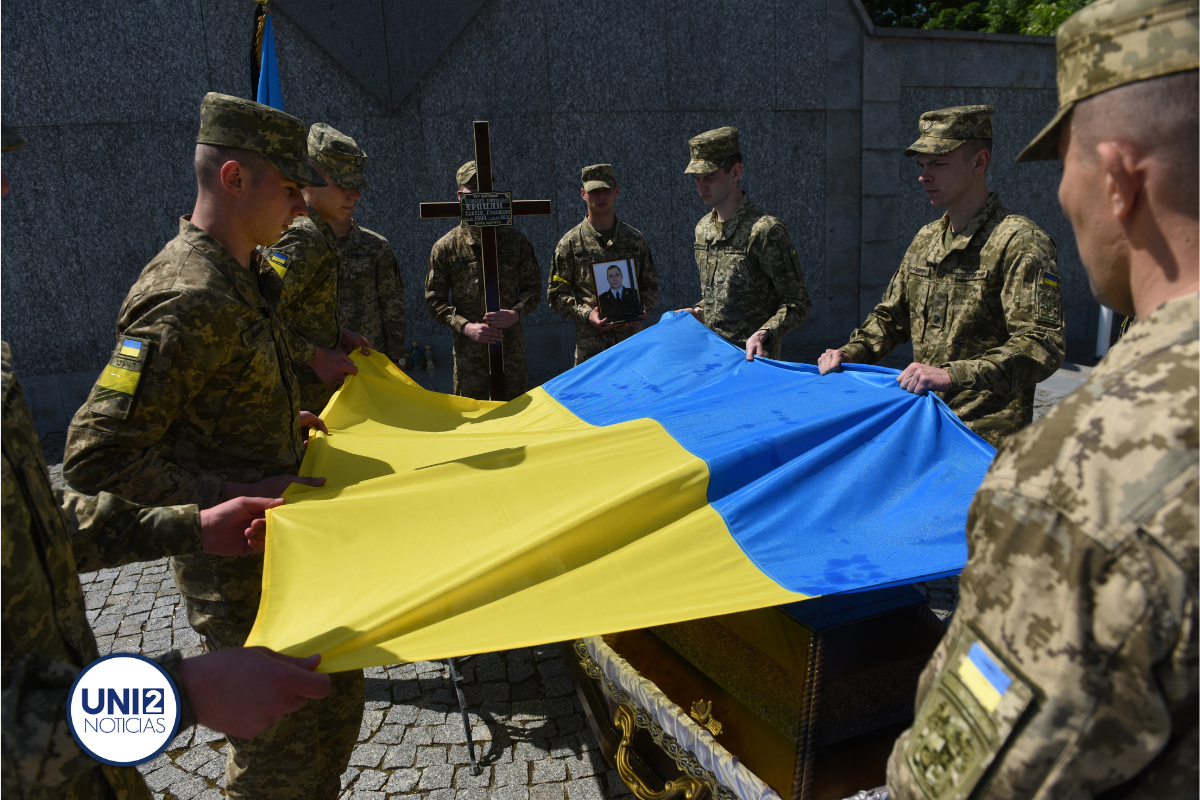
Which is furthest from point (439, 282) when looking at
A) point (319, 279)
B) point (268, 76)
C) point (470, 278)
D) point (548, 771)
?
point (548, 771)

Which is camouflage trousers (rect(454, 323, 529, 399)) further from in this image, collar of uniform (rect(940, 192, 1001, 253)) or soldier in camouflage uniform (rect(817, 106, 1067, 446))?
collar of uniform (rect(940, 192, 1001, 253))

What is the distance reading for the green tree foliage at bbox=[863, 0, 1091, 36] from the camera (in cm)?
1049

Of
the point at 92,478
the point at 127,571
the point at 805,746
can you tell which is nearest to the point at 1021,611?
the point at 805,746

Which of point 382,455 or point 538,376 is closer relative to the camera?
point 382,455

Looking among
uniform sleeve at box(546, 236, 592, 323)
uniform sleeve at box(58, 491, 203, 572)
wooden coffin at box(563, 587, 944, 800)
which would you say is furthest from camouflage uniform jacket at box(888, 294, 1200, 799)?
uniform sleeve at box(546, 236, 592, 323)

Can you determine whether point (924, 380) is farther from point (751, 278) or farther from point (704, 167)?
point (704, 167)

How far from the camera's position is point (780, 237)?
4523mm

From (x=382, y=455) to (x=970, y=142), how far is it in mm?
2734

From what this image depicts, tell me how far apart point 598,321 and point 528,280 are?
0.70 metres

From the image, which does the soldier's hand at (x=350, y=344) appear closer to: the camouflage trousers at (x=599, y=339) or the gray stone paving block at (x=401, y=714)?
the gray stone paving block at (x=401, y=714)

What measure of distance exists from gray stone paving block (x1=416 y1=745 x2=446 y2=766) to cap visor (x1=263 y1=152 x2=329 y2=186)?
2.11m

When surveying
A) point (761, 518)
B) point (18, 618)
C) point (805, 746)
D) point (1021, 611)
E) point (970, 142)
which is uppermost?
point (970, 142)

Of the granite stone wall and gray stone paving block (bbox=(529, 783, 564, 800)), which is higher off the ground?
the granite stone wall

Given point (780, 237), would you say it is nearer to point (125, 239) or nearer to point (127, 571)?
point (127, 571)
